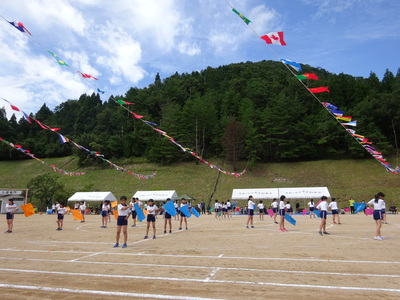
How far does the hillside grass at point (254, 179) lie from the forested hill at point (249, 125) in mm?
3338

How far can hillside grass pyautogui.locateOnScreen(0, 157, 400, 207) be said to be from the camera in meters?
41.9

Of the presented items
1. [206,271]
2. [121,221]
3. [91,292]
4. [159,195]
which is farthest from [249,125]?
[91,292]

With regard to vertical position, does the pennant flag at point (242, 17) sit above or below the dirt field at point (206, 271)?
above

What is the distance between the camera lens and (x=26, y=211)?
19.0 m

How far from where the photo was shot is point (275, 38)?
1190 cm

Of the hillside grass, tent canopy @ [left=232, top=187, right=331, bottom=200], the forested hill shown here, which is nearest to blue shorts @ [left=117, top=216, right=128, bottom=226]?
tent canopy @ [left=232, top=187, right=331, bottom=200]

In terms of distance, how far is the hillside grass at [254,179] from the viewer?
137ft

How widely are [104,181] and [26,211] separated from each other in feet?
116

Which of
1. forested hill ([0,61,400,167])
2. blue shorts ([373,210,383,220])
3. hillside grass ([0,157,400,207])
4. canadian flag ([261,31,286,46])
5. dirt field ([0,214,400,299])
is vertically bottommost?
dirt field ([0,214,400,299])

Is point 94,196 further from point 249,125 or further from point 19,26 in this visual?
point 249,125

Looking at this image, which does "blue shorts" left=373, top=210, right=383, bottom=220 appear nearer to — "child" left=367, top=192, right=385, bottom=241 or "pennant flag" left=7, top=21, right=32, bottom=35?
"child" left=367, top=192, right=385, bottom=241

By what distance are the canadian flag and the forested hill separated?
31105mm

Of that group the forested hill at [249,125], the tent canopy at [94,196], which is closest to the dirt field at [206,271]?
the tent canopy at [94,196]

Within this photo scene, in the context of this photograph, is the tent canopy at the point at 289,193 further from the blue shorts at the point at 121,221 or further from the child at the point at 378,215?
the blue shorts at the point at 121,221
